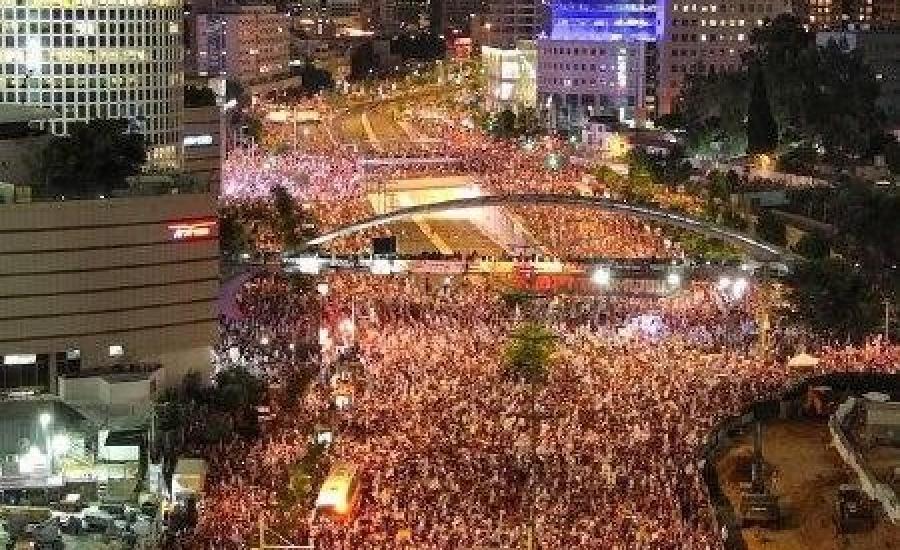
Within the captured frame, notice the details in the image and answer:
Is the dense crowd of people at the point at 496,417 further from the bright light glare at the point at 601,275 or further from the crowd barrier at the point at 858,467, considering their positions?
the crowd barrier at the point at 858,467

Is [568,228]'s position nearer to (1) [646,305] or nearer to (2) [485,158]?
(1) [646,305]

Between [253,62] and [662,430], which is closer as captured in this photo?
[662,430]

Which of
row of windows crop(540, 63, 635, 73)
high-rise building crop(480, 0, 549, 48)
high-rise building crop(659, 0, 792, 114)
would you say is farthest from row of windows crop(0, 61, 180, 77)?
high-rise building crop(480, 0, 549, 48)

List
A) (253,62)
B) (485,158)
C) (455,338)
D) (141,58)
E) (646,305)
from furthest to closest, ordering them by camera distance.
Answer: (253,62) → (485,158) → (141,58) → (646,305) → (455,338)

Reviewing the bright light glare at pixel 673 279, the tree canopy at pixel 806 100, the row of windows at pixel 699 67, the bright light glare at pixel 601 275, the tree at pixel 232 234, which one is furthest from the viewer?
the row of windows at pixel 699 67

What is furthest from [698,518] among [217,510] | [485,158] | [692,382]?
[485,158]

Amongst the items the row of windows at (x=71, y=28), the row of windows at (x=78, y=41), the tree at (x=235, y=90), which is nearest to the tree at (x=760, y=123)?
the row of windows at (x=78, y=41)
